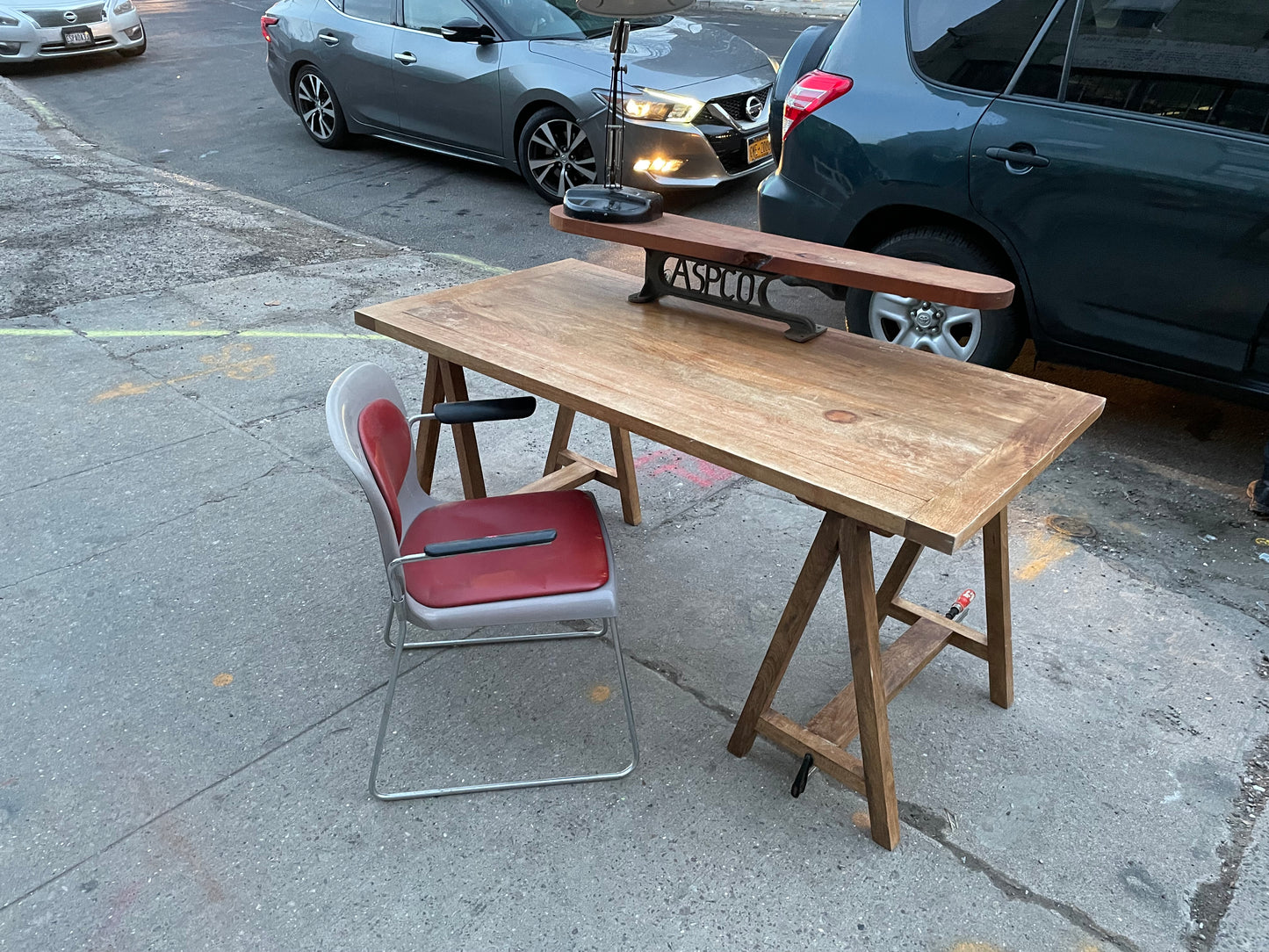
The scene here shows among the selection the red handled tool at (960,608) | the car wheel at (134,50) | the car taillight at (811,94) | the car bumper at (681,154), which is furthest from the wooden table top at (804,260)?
the car wheel at (134,50)

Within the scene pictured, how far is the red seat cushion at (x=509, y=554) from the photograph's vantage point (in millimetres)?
2393

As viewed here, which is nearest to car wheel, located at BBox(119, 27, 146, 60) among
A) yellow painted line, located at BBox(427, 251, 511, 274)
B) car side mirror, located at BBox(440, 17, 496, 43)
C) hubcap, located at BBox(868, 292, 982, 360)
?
car side mirror, located at BBox(440, 17, 496, 43)

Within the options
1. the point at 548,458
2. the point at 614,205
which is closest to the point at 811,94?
the point at 614,205

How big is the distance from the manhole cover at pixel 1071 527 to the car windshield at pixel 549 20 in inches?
197

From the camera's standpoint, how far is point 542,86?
6.73 meters

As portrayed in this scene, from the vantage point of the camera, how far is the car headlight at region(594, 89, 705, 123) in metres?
6.42

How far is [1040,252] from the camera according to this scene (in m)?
3.90

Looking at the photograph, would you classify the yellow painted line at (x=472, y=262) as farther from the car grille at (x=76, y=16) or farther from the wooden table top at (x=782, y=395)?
the car grille at (x=76, y=16)

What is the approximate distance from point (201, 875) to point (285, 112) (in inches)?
373

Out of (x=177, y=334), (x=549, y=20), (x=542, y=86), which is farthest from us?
(x=549, y=20)

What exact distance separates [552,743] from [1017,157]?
9.45ft

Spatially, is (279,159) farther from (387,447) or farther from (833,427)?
(833,427)

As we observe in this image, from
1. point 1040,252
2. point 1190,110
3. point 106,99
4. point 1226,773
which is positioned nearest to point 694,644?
point 1226,773

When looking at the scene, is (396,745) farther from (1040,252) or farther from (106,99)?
(106,99)
